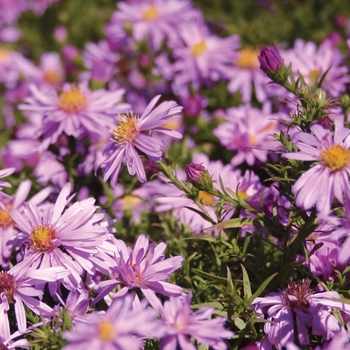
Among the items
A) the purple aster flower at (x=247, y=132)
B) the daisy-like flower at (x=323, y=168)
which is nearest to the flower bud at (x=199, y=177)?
the daisy-like flower at (x=323, y=168)

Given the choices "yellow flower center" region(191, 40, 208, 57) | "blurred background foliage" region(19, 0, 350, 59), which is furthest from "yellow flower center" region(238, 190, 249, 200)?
"blurred background foliage" region(19, 0, 350, 59)

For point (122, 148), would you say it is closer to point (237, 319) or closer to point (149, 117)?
point (149, 117)

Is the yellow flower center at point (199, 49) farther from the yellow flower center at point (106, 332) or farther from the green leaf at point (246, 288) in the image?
the yellow flower center at point (106, 332)

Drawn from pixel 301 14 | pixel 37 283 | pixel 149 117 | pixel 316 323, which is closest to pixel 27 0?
pixel 301 14

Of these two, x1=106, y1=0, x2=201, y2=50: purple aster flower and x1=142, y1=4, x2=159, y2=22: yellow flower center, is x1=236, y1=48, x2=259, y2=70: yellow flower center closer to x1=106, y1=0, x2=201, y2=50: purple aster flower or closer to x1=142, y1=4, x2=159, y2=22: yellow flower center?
x1=106, y1=0, x2=201, y2=50: purple aster flower

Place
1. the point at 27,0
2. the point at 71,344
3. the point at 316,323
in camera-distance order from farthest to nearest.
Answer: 1. the point at 27,0
2. the point at 316,323
3. the point at 71,344

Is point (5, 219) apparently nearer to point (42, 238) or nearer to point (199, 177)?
point (42, 238)
